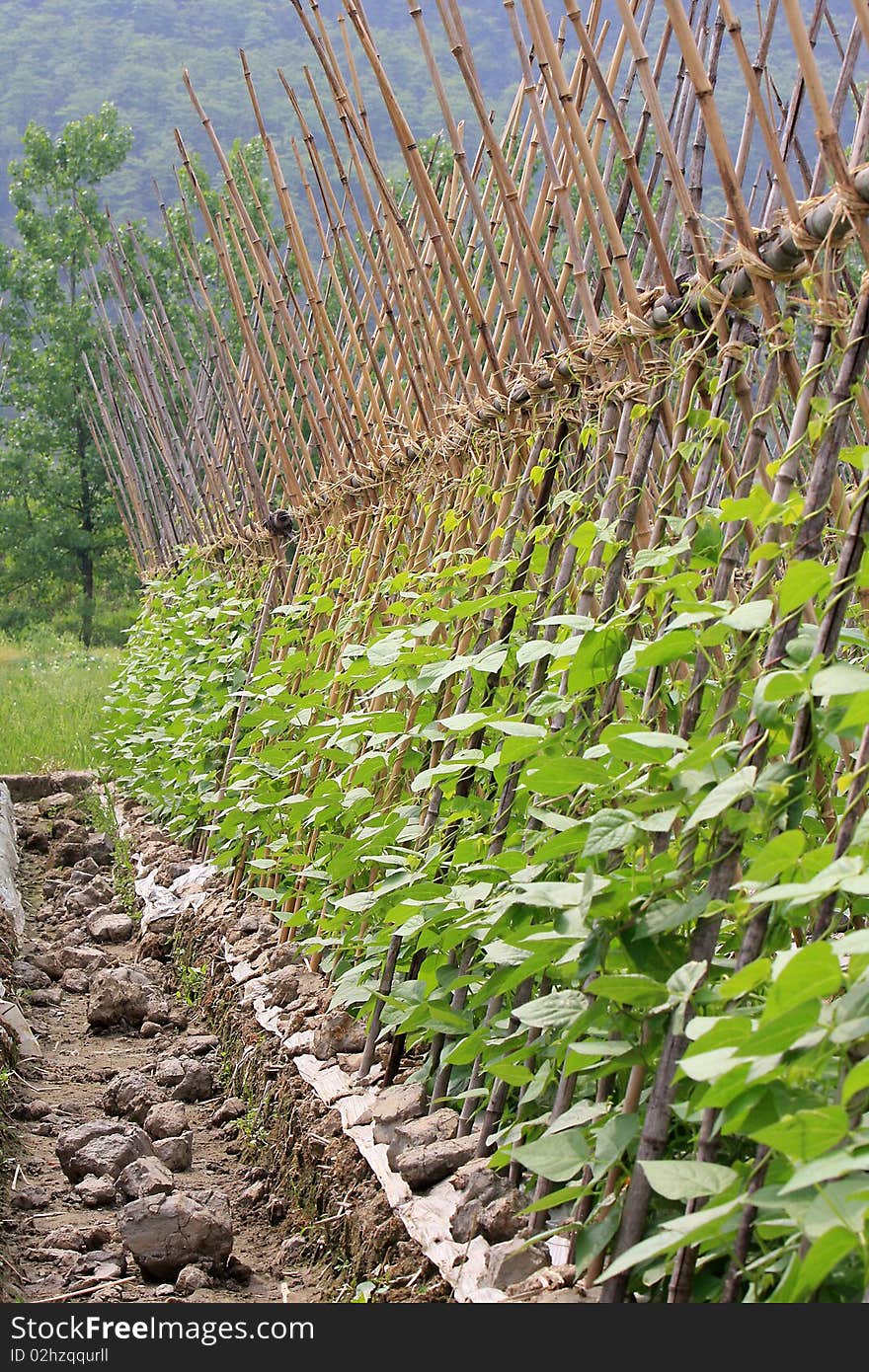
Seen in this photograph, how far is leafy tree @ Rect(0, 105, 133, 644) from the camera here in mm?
22953

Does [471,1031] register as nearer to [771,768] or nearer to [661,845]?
[661,845]

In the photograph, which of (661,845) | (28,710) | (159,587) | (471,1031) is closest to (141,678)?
(159,587)

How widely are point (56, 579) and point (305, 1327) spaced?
25166 mm

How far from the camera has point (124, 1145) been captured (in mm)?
2836

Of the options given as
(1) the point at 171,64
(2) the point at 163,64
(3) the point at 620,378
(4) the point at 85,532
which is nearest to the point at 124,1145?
(3) the point at 620,378

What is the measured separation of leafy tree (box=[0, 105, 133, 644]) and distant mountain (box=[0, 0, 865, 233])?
1550 inches

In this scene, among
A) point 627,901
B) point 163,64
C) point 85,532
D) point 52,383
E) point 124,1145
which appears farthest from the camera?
point 163,64

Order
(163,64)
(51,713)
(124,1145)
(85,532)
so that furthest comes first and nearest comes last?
(163,64), (85,532), (51,713), (124,1145)

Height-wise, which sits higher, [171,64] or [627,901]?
[171,64]

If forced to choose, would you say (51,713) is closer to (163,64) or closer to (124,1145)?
(124,1145)

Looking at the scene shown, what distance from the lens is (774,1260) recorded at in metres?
1.29

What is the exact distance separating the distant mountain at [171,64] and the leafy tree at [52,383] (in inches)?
1550

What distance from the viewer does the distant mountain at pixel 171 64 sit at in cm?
6412

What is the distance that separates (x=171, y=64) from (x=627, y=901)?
266ft
